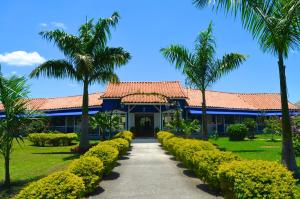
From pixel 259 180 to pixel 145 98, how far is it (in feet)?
91.0

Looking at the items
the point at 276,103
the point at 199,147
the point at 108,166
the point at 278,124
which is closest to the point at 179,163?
the point at 199,147

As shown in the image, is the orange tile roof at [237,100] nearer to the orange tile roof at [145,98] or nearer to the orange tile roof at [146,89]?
the orange tile roof at [146,89]

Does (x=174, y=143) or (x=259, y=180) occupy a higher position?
(x=174, y=143)

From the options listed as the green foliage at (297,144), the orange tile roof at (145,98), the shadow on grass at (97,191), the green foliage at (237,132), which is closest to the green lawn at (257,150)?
the green foliage at (297,144)

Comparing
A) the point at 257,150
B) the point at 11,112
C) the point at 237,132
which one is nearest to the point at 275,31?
the point at 11,112

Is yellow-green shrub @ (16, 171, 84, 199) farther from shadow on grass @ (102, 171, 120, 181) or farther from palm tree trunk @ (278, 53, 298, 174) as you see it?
palm tree trunk @ (278, 53, 298, 174)

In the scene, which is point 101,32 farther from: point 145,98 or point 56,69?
point 145,98

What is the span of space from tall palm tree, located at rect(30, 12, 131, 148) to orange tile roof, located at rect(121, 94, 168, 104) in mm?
10891

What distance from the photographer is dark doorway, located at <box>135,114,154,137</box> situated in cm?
3675

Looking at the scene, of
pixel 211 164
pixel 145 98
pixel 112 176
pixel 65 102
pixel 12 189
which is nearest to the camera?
pixel 211 164

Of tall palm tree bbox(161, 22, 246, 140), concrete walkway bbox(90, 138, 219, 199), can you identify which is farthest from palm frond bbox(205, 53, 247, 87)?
concrete walkway bbox(90, 138, 219, 199)

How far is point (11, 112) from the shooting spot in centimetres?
1205

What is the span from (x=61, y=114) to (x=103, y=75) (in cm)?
1835

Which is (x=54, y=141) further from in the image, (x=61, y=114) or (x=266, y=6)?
(x=266, y=6)
